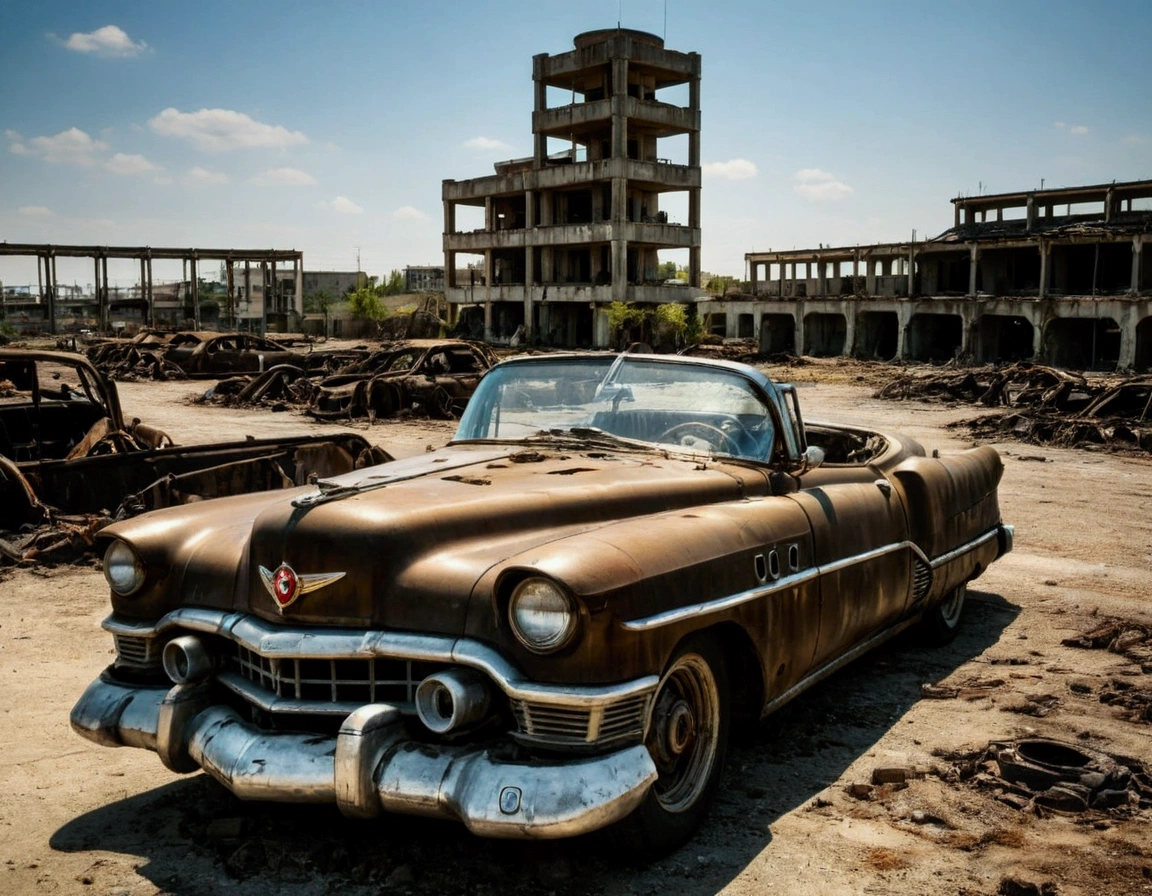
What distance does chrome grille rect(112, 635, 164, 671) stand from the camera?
4.15 m

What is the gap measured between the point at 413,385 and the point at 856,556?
734 inches

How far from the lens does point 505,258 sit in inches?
2418

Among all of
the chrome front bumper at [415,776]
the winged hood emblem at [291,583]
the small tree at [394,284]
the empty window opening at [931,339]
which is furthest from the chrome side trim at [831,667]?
the small tree at [394,284]

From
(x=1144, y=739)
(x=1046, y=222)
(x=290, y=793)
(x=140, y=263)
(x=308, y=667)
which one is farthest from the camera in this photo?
(x=140, y=263)

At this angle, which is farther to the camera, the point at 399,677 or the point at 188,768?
the point at 188,768

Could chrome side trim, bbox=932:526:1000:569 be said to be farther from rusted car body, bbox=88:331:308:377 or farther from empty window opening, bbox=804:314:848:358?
empty window opening, bbox=804:314:848:358

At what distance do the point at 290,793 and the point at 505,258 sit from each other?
194 feet

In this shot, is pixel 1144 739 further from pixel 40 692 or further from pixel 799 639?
pixel 40 692

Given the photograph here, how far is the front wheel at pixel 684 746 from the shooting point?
3.57m

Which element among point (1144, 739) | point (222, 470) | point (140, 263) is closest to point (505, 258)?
point (140, 263)

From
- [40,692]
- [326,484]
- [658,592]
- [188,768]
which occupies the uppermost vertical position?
[326,484]

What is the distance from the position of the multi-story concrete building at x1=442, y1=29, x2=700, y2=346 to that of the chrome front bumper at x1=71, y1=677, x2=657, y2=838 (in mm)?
49326

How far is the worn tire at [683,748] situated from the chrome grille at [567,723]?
280 millimetres

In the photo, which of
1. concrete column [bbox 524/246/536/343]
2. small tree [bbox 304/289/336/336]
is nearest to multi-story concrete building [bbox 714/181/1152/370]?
concrete column [bbox 524/246/536/343]
